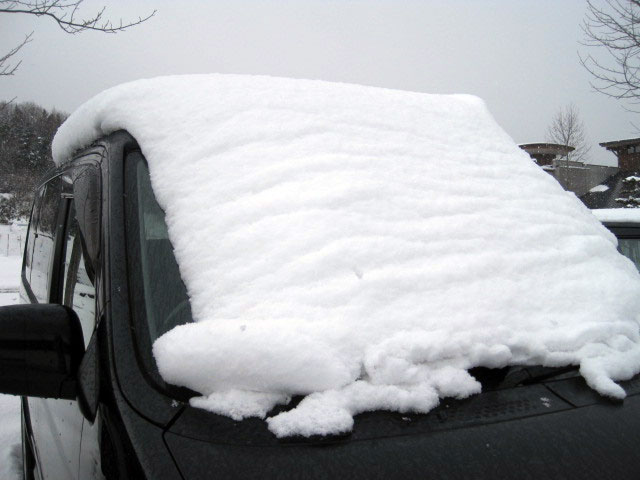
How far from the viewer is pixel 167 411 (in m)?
0.85

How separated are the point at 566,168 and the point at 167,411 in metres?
21.6

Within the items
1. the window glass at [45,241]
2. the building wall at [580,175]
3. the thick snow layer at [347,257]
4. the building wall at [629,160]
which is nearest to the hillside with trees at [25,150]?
the building wall at [580,175]

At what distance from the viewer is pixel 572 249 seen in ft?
4.61

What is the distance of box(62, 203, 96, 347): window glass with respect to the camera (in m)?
1.18

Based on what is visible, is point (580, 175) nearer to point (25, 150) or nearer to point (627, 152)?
point (627, 152)

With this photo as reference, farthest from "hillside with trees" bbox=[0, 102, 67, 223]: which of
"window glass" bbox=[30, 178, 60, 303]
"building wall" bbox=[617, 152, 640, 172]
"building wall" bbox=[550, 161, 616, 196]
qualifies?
"building wall" bbox=[617, 152, 640, 172]

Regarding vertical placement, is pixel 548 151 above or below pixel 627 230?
above

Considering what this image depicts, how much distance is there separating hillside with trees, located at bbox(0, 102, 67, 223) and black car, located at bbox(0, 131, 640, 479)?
31.8 meters

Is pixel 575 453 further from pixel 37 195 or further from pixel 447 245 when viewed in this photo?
pixel 37 195

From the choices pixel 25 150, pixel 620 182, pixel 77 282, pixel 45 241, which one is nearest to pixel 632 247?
pixel 77 282

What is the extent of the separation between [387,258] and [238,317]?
0.39 m

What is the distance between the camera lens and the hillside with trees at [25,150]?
3131 cm

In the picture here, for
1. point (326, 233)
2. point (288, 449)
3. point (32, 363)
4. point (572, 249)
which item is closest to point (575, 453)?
point (288, 449)

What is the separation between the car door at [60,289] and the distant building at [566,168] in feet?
62.4
